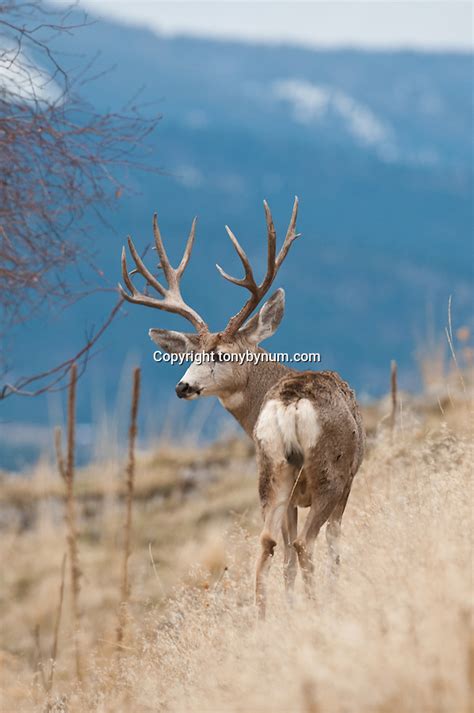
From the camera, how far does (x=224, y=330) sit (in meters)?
7.93

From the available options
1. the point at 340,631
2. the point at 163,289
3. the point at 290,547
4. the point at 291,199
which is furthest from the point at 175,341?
the point at 291,199

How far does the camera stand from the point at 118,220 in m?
120

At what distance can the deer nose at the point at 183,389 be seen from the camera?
7.37 m

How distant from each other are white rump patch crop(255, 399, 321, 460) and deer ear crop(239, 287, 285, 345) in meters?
1.41

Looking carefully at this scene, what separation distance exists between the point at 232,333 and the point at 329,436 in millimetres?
1461

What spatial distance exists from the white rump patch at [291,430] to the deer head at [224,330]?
38.7 inches

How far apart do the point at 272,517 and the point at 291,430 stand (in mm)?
496

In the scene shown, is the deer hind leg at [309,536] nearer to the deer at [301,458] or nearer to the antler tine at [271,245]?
the deer at [301,458]

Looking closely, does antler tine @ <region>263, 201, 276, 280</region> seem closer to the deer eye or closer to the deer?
the deer

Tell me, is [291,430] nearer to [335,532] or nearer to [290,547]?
[335,532]

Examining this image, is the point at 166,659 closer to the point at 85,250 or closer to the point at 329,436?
the point at 329,436

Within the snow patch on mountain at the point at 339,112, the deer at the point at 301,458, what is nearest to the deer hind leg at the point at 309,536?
the deer at the point at 301,458

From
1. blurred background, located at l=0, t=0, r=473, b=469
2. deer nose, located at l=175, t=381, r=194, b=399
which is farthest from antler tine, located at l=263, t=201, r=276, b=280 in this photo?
blurred background, located at l=0, t=0, r=473, b=469

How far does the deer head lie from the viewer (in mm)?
7574
